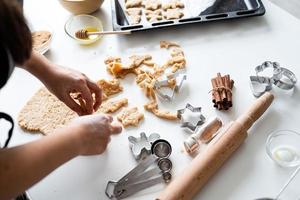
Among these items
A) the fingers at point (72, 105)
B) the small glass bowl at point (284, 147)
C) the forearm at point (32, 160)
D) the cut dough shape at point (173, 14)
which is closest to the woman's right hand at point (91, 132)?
the forearm at point (32, 160)

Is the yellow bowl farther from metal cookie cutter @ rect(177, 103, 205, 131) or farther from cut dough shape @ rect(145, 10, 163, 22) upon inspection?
metal cookie cutter @ rect(177, 103, 205, 131)

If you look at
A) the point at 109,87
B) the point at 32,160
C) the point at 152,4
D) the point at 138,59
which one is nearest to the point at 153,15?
the point at 152,4

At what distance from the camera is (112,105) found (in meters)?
0.84

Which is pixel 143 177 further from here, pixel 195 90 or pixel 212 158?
pixel 195 90

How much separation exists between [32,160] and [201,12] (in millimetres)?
663

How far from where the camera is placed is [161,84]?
0.87 meters

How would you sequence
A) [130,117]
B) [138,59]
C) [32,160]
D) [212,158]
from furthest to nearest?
[138,59] → [130,117] → [212,158] → [32,160]

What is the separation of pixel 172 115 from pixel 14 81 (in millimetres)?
405

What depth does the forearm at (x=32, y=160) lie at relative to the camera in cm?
56

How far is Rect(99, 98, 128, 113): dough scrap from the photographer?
831mm

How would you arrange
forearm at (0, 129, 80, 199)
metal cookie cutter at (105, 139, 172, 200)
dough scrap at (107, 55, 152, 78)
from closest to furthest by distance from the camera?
forearm at (0, 129, 80, 199) < metal cookie cutter at (105, 139, 172, 200) < dough scrap at (107, 55, 152, 78)

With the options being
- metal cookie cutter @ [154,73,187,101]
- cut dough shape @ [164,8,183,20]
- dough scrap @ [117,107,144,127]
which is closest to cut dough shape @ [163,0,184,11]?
cut dough shape @ [164,8,183,20]

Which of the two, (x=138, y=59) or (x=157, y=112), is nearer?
(x=157, y=112)

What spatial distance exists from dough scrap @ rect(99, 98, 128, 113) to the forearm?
7.8 inches
